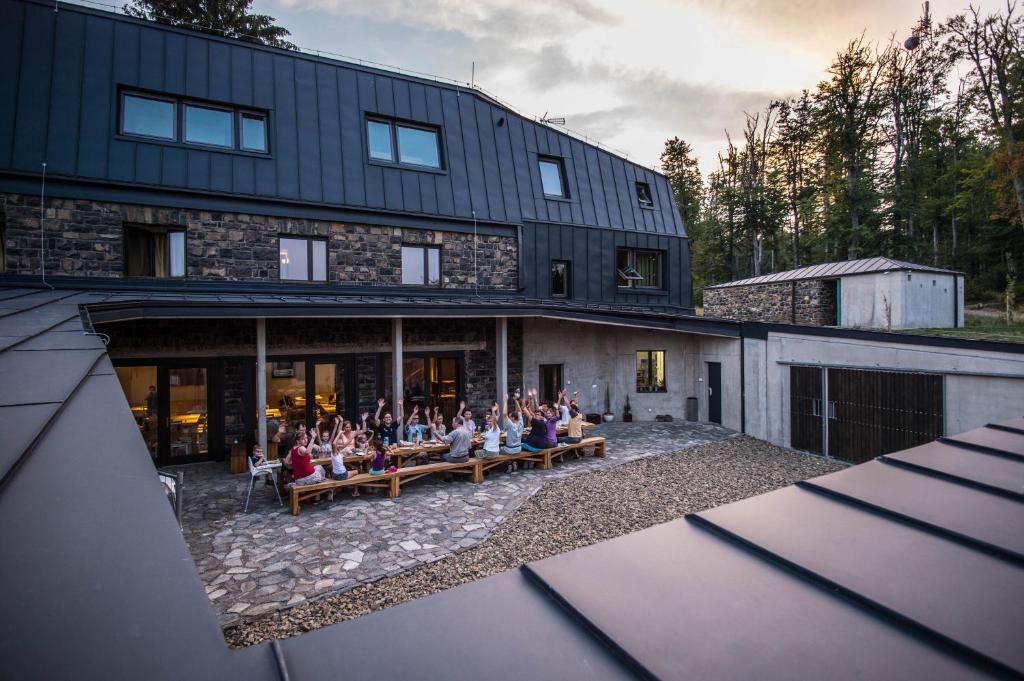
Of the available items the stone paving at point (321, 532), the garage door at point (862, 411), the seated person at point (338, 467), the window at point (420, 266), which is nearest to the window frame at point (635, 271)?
the window at point (420, 266)

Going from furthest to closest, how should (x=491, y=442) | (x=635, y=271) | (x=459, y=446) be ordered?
(x=635, y=271)
(x=491, y=442)
(x=459, y=446)

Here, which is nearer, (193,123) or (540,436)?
(540,436)

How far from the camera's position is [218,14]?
24016mm

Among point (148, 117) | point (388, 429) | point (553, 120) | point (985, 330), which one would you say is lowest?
point (388, 429)

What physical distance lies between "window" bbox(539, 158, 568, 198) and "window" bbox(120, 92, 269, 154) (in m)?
8.48

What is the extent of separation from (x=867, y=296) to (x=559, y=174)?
408 inches

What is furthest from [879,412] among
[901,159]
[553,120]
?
[901,159]

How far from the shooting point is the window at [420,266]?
13898 mm

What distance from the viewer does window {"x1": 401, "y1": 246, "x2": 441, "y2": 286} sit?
1390 centimetres

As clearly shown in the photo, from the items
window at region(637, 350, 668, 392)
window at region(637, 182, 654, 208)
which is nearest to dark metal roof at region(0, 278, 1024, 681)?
window at region(637, 350, 668, 392)

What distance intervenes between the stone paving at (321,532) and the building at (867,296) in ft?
34.7

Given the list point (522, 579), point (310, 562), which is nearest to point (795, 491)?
point (522, 579)

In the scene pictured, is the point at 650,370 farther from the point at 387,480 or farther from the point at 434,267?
the point at 387,480

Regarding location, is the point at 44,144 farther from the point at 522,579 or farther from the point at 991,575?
the point at 991,575
